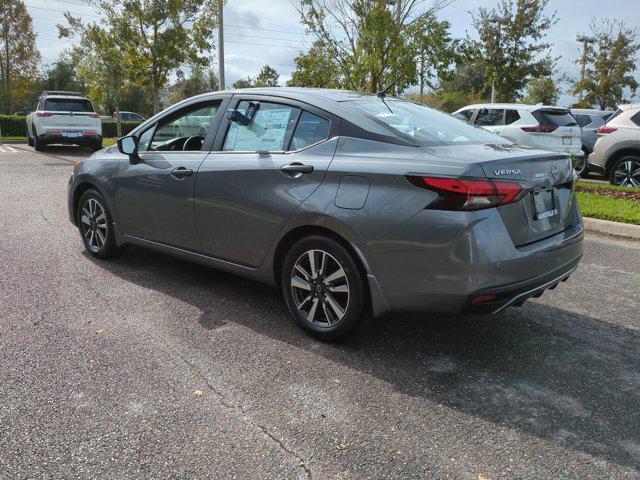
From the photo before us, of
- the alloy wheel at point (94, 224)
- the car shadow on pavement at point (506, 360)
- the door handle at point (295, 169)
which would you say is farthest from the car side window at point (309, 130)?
the alloy wheel at point (94, 224)

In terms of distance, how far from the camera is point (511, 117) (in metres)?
12.7

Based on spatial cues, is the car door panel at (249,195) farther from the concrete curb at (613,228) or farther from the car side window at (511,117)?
the car side window at (511,117)

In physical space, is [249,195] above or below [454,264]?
above

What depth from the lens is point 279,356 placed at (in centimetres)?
357

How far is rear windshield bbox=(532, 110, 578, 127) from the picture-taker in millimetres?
12414

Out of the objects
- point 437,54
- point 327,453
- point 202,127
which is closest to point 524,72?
point 437,54

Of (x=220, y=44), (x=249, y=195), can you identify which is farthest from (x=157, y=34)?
(x=249, y=195)

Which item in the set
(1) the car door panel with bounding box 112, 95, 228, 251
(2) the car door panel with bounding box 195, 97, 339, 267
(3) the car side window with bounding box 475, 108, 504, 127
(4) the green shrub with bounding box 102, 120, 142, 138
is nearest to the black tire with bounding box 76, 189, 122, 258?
(1) the car door panel with bounding box 112, 95, 228, 251

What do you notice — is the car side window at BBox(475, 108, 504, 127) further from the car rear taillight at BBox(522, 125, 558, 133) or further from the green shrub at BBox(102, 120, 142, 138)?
the green shrub at BBox(102, 120, 142, 138)

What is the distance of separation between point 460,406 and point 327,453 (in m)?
0.81

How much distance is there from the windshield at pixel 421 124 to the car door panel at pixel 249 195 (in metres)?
0.35

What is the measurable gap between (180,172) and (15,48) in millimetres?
36172

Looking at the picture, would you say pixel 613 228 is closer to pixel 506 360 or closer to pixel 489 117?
pixel 506 360

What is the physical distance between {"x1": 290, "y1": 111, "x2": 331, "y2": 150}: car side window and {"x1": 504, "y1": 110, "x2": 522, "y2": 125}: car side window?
9919 mm
